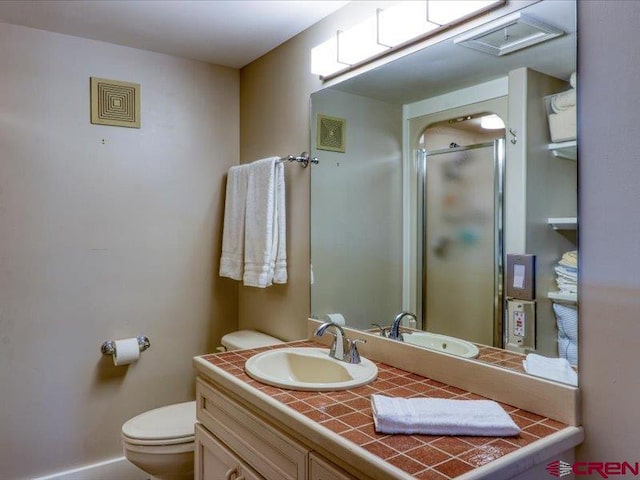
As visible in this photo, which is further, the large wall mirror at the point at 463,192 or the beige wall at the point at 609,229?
the large wall mirror at the point at 463,192

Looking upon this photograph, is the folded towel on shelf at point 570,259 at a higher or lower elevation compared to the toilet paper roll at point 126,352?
higher

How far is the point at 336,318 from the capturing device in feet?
6.65

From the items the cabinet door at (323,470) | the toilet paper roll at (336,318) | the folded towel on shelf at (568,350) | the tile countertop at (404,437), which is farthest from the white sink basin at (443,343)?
the cabinet door at (323,470)

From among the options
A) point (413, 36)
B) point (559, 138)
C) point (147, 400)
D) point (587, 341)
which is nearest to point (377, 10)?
point (413, 36)

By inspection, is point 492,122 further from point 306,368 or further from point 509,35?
point 306,368

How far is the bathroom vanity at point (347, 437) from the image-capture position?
0.98m

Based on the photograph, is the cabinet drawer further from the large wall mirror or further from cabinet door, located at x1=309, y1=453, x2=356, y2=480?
the large wall mirror

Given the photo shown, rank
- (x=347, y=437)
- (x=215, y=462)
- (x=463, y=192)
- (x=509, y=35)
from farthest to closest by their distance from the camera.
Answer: (x=215, y=462) < (x=463, y=192) < (x=509, y=35) < (x=347, y=437)

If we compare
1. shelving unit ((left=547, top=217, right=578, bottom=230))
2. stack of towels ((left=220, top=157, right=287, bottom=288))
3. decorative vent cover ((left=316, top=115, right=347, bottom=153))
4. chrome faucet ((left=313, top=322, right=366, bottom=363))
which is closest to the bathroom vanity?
chrome faucet ((left=313, top=322, right=366, bottom=363))

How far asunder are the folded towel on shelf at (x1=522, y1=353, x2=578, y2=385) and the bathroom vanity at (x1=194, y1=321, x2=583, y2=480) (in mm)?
24

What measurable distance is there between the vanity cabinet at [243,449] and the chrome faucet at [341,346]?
1.30ft


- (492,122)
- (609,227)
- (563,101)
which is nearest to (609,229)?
A: (609,227)

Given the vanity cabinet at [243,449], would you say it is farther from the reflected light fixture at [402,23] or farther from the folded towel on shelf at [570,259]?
the reflected light fixture at [402,23]

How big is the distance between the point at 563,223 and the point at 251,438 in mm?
1062
